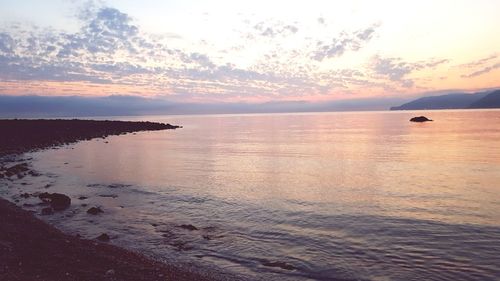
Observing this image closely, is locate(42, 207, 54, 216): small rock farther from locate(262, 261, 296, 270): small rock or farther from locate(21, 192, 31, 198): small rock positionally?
locate(262, 261, 296, 270): small rock

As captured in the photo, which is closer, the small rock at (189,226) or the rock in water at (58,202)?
the small rock at (189,226)

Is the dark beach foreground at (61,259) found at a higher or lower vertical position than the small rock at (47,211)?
higher

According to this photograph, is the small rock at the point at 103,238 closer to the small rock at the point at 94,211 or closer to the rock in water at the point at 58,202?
the small rock at the point at 94,211

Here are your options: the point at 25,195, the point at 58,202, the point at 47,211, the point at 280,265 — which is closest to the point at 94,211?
the point at 47,211

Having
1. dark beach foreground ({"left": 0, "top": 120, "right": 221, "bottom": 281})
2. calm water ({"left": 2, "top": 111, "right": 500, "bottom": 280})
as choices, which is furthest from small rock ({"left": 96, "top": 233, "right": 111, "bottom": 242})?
dark beach foreground ({"left": 0, "top": 120, "right": 221, "bottom": 281})

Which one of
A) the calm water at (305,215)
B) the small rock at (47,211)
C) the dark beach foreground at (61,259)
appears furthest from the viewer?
the small rock at (47,211)

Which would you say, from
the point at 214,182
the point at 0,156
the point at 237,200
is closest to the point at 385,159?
the point at 214,182

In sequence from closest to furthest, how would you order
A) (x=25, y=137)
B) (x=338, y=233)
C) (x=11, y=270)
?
(x=11, y=270), (x=338, y=233), (x=25, y=137)

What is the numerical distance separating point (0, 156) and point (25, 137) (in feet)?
83.3

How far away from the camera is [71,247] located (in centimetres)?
1425

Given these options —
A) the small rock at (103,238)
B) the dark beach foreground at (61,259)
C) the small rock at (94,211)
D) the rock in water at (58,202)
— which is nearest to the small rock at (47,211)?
the rock in water at (58,202)

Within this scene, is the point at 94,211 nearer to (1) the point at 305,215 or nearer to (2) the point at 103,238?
(2) the point at 103,238

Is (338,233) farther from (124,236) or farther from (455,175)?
(455,175)

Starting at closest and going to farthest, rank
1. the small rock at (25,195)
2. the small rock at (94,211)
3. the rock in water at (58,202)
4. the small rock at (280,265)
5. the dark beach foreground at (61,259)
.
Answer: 1. the dark beach foreground at (61,259)
2. the small rock at (280,265)
3. the small rock at (94,211)
4. the rock in water at (58,202)
5. the small rock at (25,195)
